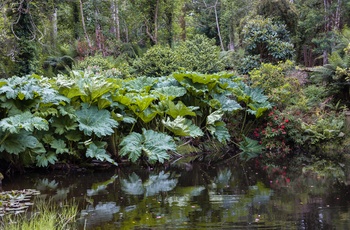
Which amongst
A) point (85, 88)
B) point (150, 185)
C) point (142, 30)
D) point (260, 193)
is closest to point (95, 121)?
point (85, 88)

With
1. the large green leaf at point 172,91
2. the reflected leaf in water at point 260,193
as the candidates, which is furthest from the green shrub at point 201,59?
the reflected leaf in water at point 260,193

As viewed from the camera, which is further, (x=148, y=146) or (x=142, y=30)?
(x=142, y=30)

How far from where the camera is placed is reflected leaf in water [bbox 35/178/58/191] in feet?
19.8

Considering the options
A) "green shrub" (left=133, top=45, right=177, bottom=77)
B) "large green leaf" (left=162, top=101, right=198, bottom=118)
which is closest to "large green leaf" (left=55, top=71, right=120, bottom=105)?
"large green leaf" (left=162, top=101, right=198, bottom=118)

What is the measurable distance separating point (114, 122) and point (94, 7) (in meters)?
13.9

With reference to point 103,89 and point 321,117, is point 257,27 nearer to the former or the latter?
point 321,117

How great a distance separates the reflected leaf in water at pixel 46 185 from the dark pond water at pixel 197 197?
1 cm

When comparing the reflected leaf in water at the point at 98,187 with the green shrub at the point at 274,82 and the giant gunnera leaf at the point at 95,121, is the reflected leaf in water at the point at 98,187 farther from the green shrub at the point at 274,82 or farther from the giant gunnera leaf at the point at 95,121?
the green shrub at the point at 274,82

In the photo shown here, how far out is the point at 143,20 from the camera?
19359mm

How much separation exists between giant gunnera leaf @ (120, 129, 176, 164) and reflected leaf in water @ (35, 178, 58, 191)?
1.33 metres

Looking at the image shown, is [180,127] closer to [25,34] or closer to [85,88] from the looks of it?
[85,88]

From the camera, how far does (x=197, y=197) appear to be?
5.43m

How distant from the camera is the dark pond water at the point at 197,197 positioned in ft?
13.9

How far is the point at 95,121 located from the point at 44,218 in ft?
11.4
